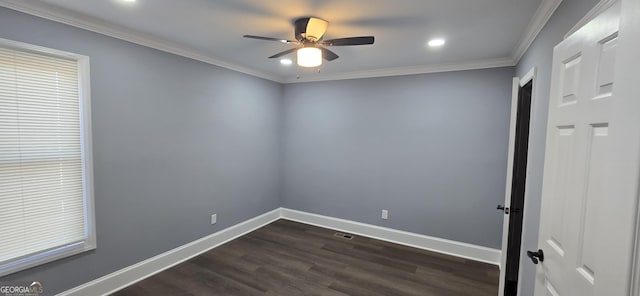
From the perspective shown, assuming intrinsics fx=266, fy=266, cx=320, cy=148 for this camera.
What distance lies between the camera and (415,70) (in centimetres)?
349

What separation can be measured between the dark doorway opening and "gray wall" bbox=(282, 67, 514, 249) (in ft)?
1.71

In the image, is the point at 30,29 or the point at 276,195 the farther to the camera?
the point at 276,195

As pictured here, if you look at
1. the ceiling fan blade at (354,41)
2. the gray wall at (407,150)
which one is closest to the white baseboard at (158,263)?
the gray wall at (407,150)

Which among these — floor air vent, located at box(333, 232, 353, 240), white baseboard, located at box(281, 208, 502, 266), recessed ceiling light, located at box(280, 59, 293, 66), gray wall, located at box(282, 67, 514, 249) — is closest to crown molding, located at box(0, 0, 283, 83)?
recessed ceiling light, located at box(280, 59, 293, 66)

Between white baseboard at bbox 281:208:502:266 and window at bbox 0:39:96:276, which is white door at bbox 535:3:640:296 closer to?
white baseboard at bbox 281:208:502:266

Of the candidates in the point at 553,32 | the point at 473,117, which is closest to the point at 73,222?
the point at 553,32

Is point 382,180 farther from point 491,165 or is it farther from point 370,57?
point 370,57

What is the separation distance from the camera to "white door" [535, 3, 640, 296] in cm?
77

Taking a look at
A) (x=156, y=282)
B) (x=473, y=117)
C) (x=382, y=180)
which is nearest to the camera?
(x=156, y=282)

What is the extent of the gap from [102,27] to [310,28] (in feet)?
5.87

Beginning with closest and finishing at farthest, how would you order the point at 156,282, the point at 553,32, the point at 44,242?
the point at 553,32 < the point at 44,242 < the point at 156,282

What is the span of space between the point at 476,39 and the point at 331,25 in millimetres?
1389

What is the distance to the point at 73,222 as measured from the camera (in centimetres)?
223

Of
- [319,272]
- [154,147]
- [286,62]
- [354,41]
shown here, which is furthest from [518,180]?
[154,147]
